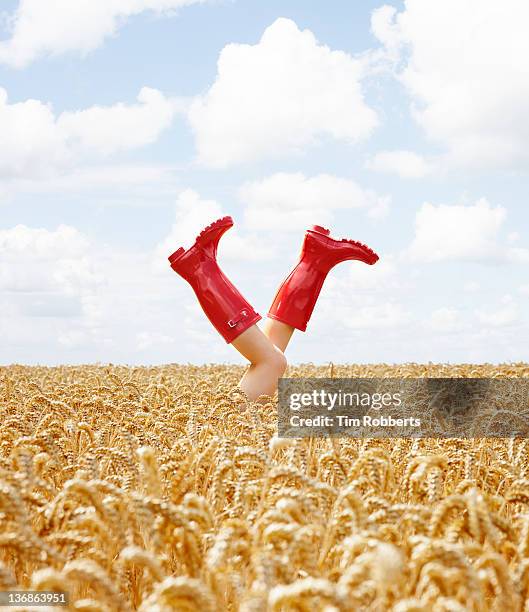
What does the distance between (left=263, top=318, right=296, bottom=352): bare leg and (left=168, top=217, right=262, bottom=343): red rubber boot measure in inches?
18.6

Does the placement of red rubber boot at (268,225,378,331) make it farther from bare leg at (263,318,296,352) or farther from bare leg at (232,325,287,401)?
bare leg at (232,325,287,401)

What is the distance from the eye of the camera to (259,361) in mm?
7852

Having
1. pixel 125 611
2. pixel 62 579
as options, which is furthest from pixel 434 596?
pixel 62 579

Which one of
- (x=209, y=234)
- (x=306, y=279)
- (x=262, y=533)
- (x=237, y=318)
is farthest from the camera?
(x=306, y=279)

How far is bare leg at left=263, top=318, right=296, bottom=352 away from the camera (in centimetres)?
819

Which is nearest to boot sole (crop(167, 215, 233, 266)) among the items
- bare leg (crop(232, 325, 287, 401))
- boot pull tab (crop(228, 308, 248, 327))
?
boot pull tab (crop(228, 308, 248, 327))

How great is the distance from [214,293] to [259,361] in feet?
2.81

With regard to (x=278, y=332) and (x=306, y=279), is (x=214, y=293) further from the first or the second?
(x=306, y=279)

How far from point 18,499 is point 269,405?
17.7 feet

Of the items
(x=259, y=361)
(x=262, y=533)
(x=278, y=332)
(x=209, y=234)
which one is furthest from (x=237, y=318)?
(x=262, y=533)

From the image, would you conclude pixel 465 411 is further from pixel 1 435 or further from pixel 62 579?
pixel 62 579

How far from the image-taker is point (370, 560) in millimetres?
1555

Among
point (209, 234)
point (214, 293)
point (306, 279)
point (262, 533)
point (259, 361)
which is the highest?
point (209, 234)

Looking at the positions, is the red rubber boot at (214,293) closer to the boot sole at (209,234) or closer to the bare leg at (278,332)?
the boot sole at (209,234)
